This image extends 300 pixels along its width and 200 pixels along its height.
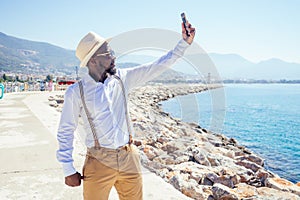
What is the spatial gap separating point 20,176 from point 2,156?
99 cm

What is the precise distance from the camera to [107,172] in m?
1.61

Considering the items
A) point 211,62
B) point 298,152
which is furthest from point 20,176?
point 298,152

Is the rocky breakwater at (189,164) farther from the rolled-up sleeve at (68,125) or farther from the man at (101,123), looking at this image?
the rolled-up sleeve at (68,125)

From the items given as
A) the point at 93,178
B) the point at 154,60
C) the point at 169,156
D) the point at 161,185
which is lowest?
the point at 169,156

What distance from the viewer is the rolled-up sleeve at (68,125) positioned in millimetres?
1532

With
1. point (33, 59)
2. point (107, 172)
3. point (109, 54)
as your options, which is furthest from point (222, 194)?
point (33, 59)

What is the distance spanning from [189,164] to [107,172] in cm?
333

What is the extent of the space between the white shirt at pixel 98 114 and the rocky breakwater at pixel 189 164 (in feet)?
2.19

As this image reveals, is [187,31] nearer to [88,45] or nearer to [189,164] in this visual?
[88,45]

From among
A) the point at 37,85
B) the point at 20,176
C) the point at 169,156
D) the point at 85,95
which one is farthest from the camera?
the point at 37,85

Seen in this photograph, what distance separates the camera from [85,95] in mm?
1534

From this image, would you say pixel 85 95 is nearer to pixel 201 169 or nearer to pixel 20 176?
pixel 20 176

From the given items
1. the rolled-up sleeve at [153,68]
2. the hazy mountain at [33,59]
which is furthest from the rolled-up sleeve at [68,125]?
the hazy mountain at [33,59]

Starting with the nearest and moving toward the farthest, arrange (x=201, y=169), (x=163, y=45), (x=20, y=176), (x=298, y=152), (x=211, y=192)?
(x=163, y=45) → (x=20, y=176) → (x=211, y=192) → (x=201, y=169) → (x=298, y=152)
